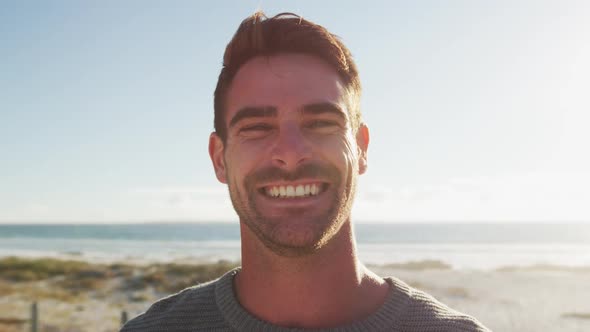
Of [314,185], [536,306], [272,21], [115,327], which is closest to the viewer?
[314,185]

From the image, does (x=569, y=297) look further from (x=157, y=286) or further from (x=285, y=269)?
(x=285, y=269)

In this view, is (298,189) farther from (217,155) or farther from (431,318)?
(431,318)

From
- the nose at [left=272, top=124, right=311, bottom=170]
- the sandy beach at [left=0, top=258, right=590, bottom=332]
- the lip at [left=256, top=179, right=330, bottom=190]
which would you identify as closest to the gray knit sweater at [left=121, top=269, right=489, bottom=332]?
the lip at [left=256, top=179, right=330, bottom=190]

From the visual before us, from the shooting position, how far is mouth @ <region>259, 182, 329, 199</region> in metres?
2.60

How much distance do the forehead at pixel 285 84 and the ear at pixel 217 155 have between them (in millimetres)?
193

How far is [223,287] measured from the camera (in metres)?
3.17

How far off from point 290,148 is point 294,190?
7.8 inches

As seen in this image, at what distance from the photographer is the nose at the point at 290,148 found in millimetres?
2619

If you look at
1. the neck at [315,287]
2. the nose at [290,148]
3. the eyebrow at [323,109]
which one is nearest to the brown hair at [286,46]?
the eyebrow at [323,109]

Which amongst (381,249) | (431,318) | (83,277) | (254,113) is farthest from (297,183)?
(381,249)

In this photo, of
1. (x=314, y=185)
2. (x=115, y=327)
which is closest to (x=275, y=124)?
(x=314, y=185)

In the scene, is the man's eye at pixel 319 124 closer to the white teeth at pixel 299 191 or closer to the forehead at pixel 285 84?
the forehead at pixel 285 84

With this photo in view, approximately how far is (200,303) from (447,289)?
28116mm

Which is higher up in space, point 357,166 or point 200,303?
point 357,166
